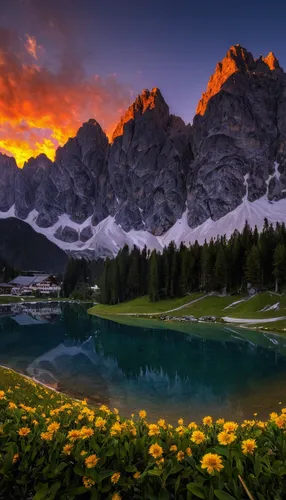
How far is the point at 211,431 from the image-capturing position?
535 centimetres

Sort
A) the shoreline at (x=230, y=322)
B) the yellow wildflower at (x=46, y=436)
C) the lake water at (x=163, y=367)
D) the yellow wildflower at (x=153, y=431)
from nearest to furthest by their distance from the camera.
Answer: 1. the yellow wildflower at (x=46, y=436)
2. the yellow wildflower at (x=153, y=431)
3. the lake water at (x=163, y=367)
4. the shoreline at (x=230, y=322)

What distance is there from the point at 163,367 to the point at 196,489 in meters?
35.9

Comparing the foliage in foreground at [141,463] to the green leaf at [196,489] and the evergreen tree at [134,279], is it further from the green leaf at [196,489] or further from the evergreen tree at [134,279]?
the evergreen tree at [134,279]

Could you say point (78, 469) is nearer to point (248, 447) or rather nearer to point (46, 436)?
point (46, 436)

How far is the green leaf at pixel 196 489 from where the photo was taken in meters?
3.92

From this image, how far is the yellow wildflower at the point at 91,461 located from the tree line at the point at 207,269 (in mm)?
88051

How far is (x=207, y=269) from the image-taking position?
348 feet

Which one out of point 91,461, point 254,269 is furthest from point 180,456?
point 254,269

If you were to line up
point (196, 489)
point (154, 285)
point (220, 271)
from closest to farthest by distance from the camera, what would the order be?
point (196, 489) → point (220, 271) → point (154, 285)

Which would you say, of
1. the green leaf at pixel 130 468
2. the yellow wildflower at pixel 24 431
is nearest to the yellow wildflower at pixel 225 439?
the green leaf at pixel 130 468

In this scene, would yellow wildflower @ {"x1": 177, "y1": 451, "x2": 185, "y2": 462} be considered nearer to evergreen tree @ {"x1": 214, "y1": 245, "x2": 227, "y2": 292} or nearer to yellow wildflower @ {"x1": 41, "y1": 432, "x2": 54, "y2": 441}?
yellow wildflower @ {"x1": 41, "y1": 432, "x2": 54, "y2": 441}

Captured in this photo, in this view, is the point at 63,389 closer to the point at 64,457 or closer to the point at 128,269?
the point at 64,457

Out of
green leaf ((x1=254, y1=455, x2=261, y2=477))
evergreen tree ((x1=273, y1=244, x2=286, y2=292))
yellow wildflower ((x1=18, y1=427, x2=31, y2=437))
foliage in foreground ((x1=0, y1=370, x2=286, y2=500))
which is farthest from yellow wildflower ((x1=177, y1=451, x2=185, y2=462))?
evergreen tree ((x1=273, y1=244, x2=286, y2=292))

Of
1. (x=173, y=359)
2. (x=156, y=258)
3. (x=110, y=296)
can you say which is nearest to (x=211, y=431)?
(x=173, y=359)
